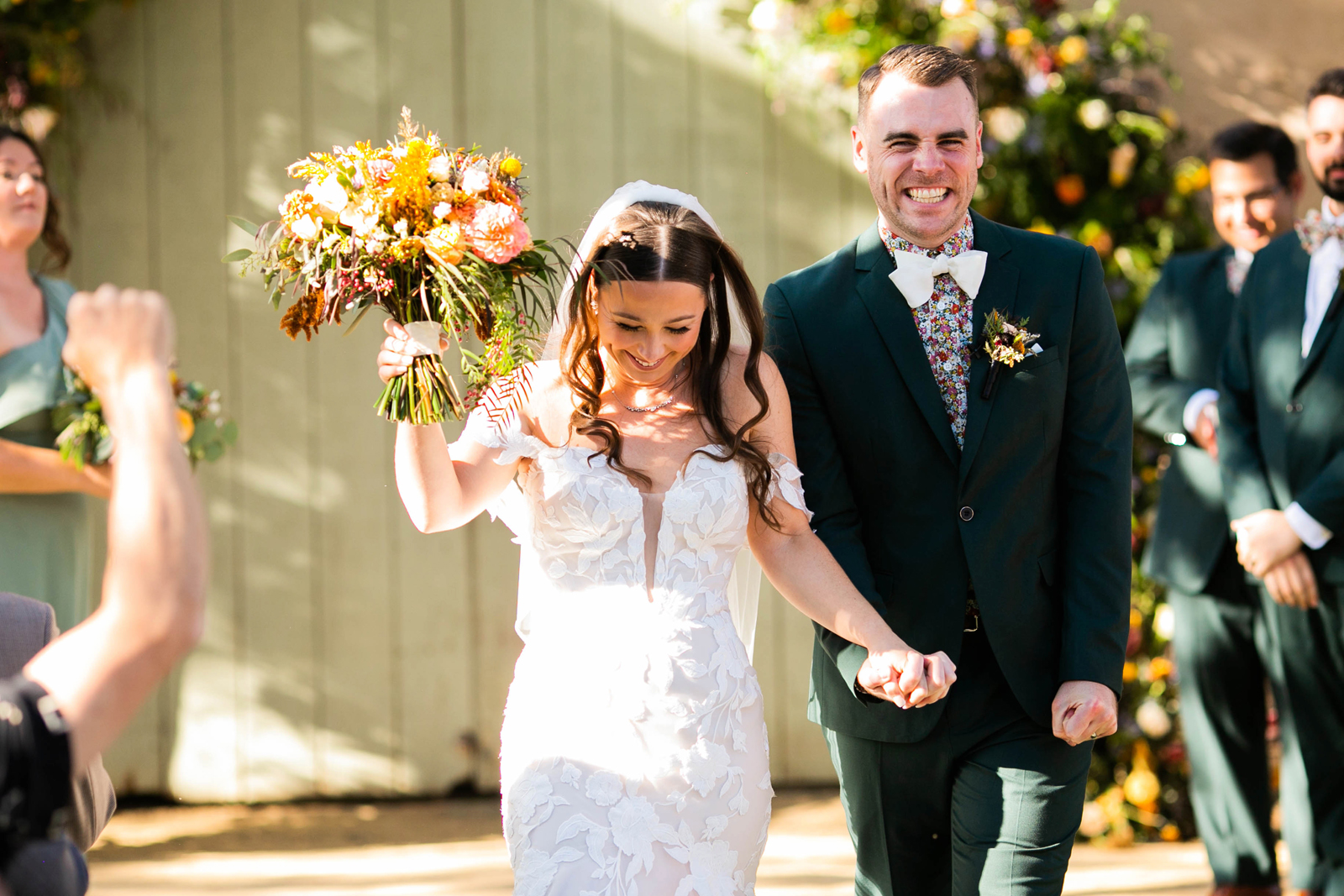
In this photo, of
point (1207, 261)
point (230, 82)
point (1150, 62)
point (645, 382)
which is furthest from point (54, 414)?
point (1150, 62)

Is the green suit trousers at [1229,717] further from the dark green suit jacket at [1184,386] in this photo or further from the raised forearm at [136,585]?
the raised forearm at [136,585]

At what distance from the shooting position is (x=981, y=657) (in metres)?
2.72

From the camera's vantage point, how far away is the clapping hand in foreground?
2467 millimetres

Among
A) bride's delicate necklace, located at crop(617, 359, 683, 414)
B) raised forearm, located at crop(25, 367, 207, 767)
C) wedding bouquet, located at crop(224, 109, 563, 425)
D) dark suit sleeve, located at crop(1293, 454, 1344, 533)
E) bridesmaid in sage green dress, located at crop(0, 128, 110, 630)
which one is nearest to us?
raised forearm, located at crop(25, 367, 207, 767)

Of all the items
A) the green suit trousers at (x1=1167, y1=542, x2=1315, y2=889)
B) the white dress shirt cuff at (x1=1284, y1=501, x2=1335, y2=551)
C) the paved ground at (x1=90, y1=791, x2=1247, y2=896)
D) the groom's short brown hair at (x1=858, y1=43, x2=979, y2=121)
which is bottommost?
the paved ground at (x1=90, y1=791, x2=1247, y2=896)

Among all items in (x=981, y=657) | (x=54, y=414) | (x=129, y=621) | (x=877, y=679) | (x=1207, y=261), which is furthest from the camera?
(x=1207, y=261)

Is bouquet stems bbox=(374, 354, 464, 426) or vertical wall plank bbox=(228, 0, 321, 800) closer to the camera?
bouquet stems bbox=(374, 354, 464, 426)

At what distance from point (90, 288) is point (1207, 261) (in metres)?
4.07

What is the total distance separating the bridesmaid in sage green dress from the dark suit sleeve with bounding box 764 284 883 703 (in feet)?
7.43

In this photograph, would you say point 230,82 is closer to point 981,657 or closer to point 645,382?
point 645,382

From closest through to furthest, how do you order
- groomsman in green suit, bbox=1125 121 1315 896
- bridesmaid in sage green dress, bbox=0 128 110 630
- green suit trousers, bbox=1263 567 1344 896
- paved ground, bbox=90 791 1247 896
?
green suit trousers, bbox=1263 567 1344 896
bridesmaid in sage green dress, bbox=0 128 110 630
groomsman in green suit, bbox=1125 121 1315 896
paved ground, bbox=90 791 1247 896

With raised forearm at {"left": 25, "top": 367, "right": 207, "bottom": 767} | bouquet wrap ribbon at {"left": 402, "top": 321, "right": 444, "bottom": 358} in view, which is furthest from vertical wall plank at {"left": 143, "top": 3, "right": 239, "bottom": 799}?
raised forearm at {"left": 25, "top": 367, "right": 207, "bottom": 767}

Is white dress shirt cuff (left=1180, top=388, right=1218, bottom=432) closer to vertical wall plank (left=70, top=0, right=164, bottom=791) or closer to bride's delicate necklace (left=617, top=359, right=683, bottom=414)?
bride's delicate necklace (left=617, top=359, right=683, bottom=414)

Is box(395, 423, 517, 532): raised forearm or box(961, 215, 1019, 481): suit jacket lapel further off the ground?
box(961, 215, 1019, 481): suit jacket lapel
